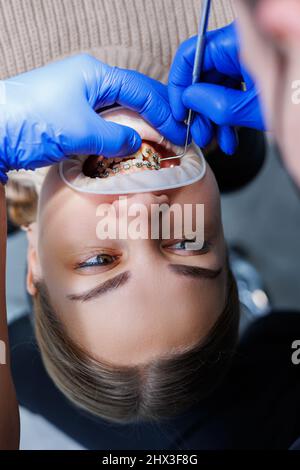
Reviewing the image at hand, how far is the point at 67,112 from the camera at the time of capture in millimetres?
1089

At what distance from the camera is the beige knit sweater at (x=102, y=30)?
4.39 feet

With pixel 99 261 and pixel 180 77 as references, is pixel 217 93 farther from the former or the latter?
pixel 99 261

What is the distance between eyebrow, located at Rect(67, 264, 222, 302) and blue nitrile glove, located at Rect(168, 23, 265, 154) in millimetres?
259

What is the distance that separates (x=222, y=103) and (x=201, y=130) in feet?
0.34

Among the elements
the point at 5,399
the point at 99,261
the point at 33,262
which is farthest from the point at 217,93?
the point at 5,399

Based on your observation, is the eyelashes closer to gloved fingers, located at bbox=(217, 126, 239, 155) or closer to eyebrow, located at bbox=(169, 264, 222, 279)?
eyebrow, located at bbox=(169, 264, 222, 279)

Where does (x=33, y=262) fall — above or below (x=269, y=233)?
above

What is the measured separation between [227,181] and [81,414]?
75cm

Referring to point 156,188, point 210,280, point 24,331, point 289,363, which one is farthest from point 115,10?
point 289,363

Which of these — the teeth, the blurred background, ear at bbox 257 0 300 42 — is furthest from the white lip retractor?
the blurred background

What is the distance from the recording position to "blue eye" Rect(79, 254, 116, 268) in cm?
111

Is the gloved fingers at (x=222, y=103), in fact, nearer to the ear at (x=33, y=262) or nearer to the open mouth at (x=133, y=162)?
the open mouth at (x=133, y=162)

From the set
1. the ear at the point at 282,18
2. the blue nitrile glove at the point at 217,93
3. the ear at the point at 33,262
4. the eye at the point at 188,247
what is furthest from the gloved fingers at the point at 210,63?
the ear at the point at 282,18

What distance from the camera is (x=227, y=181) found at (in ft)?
5.63
